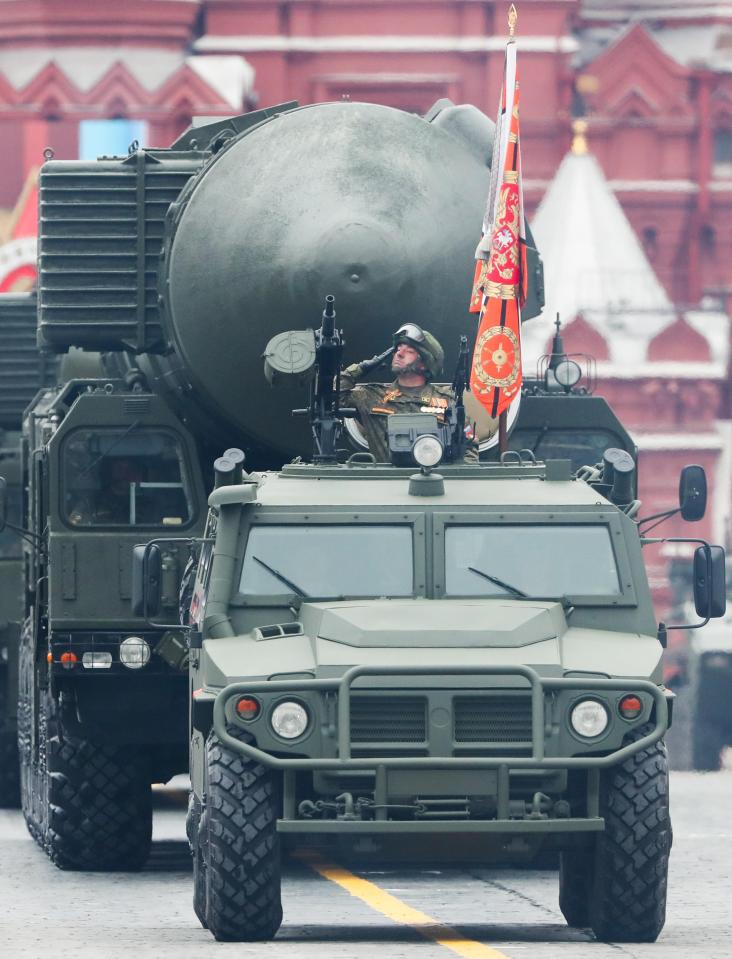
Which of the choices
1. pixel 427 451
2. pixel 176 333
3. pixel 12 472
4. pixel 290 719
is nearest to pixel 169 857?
pixel 176 333

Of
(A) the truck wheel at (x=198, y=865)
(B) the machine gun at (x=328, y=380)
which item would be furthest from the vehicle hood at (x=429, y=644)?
(B) the machine gun at (x=328, y=380)

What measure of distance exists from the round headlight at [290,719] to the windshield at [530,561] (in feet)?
3.98

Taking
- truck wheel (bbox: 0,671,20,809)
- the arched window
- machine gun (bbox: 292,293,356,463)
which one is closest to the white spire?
the arched window

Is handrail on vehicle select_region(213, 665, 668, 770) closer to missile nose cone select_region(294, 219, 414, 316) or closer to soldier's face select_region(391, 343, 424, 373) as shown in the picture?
soldier's face select_region(391, 343, 424, 373)

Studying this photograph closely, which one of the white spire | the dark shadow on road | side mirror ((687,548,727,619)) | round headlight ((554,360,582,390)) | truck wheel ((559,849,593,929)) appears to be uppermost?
the white spire

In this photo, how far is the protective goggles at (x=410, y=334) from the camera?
1647cm

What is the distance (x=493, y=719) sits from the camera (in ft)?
42.6

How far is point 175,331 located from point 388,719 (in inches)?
209

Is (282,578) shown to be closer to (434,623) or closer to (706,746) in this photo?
(434,623)

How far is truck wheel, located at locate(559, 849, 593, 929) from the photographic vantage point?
13.7m

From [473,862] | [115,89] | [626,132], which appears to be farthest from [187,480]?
[626,132]

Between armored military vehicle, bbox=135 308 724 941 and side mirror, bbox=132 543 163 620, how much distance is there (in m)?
0.01

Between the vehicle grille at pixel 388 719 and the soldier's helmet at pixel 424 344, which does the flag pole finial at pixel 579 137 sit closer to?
the soldier's helmet at pixel 424 344

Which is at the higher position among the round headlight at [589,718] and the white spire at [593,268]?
the white spire at [593,268]
